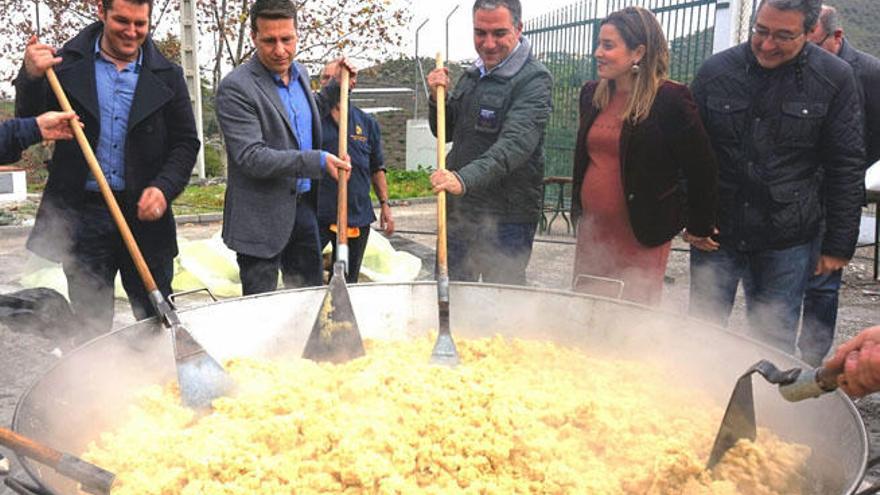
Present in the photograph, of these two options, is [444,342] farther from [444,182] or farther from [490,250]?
[490,250]

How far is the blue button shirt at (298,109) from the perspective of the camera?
120 inches

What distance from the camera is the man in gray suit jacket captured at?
278 cm

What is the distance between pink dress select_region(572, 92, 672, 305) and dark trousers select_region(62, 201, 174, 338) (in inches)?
80.2

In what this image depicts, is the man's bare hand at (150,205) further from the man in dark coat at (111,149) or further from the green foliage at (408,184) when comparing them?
the green foliage at (408,184)

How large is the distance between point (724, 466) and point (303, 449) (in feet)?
3.32

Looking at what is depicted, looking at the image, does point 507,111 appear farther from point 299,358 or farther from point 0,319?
point 0,319

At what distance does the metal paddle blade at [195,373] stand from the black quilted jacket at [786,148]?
7.34 feet

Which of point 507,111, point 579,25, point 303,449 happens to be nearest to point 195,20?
point 579,25

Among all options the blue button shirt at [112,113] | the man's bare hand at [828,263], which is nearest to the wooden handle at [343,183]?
the blue button shirt at [112,113]

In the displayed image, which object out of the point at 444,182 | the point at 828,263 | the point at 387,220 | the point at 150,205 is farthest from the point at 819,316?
the point at 150,205

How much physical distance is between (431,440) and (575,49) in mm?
8193

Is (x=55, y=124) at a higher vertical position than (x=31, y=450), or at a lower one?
higher

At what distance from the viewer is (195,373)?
1.86 m

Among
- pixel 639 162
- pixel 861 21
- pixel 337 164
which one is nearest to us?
pixel 337 164
